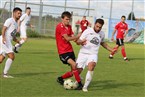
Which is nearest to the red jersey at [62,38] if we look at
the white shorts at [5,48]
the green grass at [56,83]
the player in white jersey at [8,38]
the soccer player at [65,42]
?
the soccer player at [65,42]

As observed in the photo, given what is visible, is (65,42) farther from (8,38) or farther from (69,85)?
(8,38)

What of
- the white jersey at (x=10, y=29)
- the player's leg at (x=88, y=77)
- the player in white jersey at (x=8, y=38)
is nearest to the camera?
the player's leg at (x=88, y=77)

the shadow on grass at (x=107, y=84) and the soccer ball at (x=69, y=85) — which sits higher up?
the soccer ball at (x=69, y=85)

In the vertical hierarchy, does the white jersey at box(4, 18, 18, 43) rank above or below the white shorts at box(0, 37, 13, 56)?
above

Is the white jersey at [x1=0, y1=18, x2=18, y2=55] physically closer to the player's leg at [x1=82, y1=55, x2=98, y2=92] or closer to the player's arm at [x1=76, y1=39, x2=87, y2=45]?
the player's arm at [x1=76, y1=39, x2=87, y2=45]

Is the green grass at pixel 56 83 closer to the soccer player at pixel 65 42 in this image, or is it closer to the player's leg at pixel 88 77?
the player's leg at pixel 88 77

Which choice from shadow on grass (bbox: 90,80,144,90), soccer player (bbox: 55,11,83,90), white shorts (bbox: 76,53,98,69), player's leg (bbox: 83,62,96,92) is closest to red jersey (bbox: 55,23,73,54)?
soccer player (bbox: 55,11,83,90)

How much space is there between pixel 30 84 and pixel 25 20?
10.4 metres

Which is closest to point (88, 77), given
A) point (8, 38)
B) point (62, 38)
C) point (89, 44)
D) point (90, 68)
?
point (90, 68)

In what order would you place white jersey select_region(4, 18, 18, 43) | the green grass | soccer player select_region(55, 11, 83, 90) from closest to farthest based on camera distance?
the green grass
soccer player select_region(55, 11, 83, 90)
white jersey select_region(4, 18, 18, 43)

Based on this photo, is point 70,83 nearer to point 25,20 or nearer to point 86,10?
point 25,20

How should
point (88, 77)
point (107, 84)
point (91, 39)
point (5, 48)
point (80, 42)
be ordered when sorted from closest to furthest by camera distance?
1. point (88, 77)
2. point (80, 42)
3. point (91, 39)
4. point (107, 84)
5. point (5, 48)

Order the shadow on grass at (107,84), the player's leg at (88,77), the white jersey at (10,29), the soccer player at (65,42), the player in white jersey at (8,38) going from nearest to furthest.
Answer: the player's leg at (88,77)
the soccer player at (65,42)
the shadow on grass at (107,84)
the player in white jersey at (8,38)
the white jersey at (10,29)

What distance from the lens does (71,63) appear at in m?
9.73
